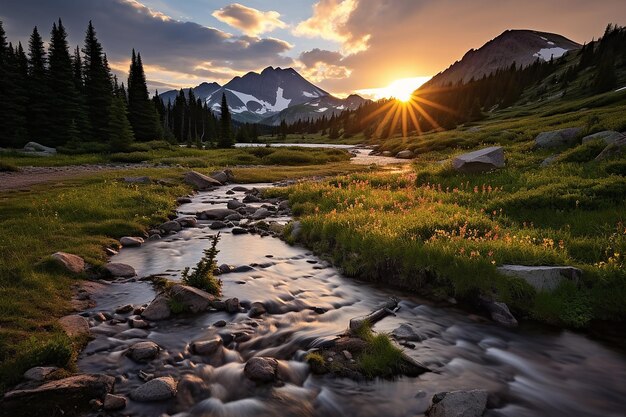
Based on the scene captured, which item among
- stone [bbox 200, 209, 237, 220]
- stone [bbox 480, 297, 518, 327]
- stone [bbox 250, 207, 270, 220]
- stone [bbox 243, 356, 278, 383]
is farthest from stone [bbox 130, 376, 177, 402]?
stone [bbox 200, 209, 237, 220]

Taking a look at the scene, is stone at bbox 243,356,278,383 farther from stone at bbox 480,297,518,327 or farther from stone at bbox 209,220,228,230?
stone at bbox 209,220,228,230

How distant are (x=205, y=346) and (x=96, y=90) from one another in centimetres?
7062

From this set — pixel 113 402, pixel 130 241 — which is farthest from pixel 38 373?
pixel 130 241

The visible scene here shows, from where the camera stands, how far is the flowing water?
5711 millimetres

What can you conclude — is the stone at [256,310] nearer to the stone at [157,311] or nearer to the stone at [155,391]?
the stone at [157,311]

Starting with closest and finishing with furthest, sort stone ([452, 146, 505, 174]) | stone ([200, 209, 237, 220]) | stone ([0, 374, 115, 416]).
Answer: stone ([0, 374, 115, 416]) < stone ([200, 209, 237, 220]) < stone ([452, 146, 505, 174])

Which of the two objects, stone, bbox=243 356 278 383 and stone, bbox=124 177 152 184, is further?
stone, bbox=124 177 152 184

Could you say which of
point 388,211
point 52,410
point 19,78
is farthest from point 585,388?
point 19,78

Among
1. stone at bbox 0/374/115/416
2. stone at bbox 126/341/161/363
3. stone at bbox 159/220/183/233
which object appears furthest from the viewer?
stone at bbox 159/220/183/233

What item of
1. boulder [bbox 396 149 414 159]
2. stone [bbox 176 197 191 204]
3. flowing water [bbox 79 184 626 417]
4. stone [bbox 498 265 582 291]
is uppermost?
boulder [bbox 396 149 414 159]

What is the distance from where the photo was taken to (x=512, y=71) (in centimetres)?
14588

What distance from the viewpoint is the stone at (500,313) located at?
331 inches

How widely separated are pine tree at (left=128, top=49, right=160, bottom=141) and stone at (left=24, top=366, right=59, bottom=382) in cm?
7427

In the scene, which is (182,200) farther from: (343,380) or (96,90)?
(96,90)
